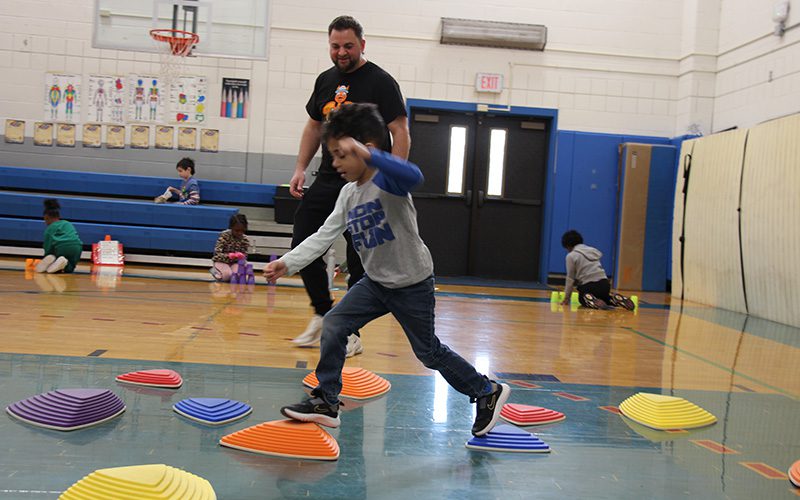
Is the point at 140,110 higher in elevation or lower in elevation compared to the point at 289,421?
higher

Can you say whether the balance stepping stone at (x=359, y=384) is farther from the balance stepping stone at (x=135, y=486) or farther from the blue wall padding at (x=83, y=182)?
the blue wall padding at (x=83, y=182)

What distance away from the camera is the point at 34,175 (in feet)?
34.1

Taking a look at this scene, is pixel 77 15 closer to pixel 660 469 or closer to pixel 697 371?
pixel 697 371

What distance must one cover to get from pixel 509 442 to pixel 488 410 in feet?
0.43

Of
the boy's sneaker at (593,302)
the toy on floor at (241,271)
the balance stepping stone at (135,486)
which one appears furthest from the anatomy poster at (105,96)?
the balance stepping stone at (135,486)

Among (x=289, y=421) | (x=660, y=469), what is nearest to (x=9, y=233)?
(x=289, y=421)

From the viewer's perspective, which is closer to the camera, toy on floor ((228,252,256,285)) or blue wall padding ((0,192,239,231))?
toy on floor ((228,252,256,285))

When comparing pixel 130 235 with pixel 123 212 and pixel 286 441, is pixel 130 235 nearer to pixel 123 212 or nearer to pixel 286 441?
pixel 123 212

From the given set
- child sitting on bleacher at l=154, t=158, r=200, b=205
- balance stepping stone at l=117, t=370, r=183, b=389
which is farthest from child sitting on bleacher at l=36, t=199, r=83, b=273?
balance stepping stone at l=117, t=370, r=183, b=389

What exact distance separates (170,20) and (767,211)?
731cm

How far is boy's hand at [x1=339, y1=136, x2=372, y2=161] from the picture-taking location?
2.36 metres

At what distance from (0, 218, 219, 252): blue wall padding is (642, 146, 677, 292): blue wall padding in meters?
5.92

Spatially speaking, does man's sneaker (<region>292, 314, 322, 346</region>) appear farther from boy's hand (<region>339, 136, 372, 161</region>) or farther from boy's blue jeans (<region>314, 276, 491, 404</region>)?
boy's hand (<region>339, 136, 372, 161</region>)

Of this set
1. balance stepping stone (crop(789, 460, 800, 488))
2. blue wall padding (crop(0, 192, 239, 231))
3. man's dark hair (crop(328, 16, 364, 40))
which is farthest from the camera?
blue wall padding (crop(0, 192, 239, 231))
